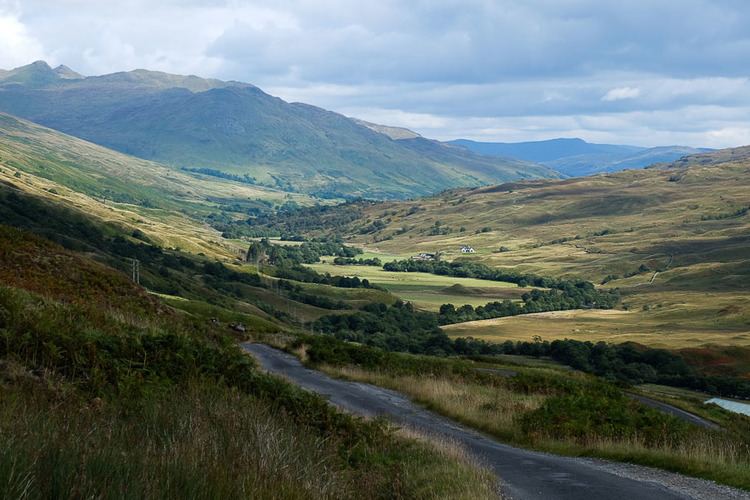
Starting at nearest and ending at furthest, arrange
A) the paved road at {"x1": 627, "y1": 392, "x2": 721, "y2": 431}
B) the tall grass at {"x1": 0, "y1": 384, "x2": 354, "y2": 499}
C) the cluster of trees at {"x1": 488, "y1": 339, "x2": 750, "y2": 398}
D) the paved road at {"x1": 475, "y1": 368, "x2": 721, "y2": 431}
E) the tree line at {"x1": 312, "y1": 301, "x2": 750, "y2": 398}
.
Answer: the tall grass at {"x1": 0, "y1": 384, "x2": 354, "y2": 499}
the paved road at {"x1": 627, "y1": 392, "x2": 721, "y2": 431}
the paved road at {"x1": 475, "y1": 368, "x2": 721, "y2": 431}
the cluster of trees at {"x1": 488, "y1": 339, "x2": 750, "y2": 398}
the tree line at {"x1": 312, "y1": 301, "x2": 750, "y2": 398}

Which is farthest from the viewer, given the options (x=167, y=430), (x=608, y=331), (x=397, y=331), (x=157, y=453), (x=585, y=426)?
(x=608, y=331)

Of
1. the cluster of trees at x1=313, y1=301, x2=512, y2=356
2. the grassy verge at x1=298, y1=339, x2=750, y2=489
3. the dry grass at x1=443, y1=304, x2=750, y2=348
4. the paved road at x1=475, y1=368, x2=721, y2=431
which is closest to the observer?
the grassy verge at x1=298, y1=339, x2=750, y2=489

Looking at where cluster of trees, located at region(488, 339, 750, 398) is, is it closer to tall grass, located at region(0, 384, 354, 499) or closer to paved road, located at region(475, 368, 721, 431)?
paved road, located at region(475, 368, 721, 431)

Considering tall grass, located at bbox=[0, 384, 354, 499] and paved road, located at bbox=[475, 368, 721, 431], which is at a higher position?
tall grass, located at bbox=[0, 384, 354, 499]

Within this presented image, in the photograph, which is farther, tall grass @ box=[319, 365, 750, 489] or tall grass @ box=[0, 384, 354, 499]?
tall grass @ box=[319, 365, 750, 489]

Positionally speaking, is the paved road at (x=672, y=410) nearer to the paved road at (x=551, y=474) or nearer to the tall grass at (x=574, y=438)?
the tall grass at (x=574, y=438)

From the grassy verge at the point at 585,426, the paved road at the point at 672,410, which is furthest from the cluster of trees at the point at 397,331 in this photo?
the grassy verge at the point at 585,426

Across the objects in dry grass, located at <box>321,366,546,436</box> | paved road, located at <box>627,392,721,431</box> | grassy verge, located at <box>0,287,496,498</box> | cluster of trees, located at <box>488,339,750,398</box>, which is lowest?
cluster of trees, located at <box>488,339,750,398</box>

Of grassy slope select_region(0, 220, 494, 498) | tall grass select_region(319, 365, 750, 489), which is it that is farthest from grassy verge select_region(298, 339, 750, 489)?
grassy slope select_region(0, 220, 494, 498)

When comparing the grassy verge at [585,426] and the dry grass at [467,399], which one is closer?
the grassy verge at [585,426]

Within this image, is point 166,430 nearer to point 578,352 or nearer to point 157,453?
point 157,453

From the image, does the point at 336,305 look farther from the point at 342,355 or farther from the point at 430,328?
the point at 342,355

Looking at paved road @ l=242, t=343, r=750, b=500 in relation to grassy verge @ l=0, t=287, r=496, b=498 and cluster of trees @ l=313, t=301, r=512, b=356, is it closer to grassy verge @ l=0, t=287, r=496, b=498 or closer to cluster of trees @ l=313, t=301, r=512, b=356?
grassy verge @ l=0, t=287, r=496, b=498

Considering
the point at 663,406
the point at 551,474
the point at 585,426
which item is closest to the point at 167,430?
the point at 551,474
